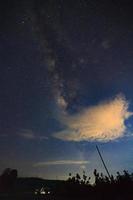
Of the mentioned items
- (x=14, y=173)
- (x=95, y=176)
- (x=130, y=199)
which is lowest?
(x=130, y=199)

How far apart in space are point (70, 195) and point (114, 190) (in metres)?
4.79

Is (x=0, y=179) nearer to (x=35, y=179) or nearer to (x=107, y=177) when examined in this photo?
(x=35, y=179)

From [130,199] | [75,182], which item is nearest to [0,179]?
[75,182]

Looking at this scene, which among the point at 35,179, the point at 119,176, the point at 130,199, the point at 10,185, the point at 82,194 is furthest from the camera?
the point at 35,179

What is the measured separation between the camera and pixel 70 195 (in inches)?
918

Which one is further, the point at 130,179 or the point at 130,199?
the point at 130,179

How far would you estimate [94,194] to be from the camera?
21000 mm

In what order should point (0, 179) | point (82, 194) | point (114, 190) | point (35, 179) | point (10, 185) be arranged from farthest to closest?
point (35, 179) → point (0, 179) → point (10, 185) → point (82, 194) → point (114, 190)

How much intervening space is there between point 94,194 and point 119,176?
1.84 metres

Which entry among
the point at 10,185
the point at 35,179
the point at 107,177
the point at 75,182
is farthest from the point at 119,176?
the point at 35,179

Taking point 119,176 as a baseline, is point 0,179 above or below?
above

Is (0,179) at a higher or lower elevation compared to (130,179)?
higher

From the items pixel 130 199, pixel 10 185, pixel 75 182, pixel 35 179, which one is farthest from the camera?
pixel 35 179

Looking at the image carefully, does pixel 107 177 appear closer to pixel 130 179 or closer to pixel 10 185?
pixel 130 179
